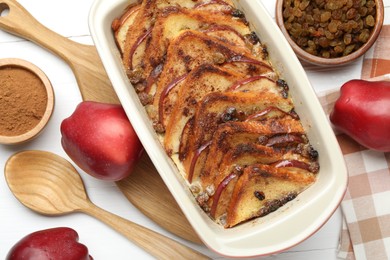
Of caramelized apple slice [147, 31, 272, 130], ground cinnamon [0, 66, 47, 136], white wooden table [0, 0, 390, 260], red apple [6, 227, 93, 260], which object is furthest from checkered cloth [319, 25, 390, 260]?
ground cinnamon [0, 66, 47, 136]

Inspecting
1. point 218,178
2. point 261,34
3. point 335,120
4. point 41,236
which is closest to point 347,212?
point 335,120

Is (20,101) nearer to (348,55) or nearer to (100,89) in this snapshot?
(100,89)

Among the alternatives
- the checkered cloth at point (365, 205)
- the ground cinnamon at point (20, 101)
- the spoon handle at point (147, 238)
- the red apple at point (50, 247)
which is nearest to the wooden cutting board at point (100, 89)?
the spoon handle at point (147, 238)

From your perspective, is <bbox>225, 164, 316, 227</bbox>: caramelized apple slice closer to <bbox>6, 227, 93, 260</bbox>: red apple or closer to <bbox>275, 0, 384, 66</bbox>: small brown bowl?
<bbox>275, 0, 384, 66</bbox>: small brown bowl

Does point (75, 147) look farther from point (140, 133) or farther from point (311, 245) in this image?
point (311, 245)

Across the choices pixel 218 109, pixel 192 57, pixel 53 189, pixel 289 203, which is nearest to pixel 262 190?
pixel 289 203

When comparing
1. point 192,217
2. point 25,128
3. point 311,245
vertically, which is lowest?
point 311,245
